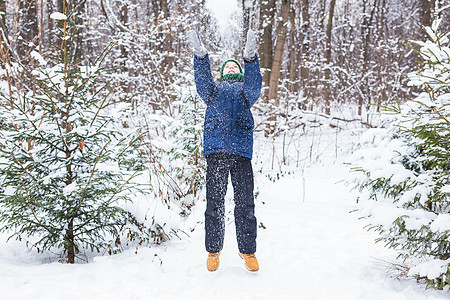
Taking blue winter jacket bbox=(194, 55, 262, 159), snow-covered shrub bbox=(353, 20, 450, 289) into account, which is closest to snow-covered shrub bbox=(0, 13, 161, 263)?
blue winter jacket bbox=(194, 55, 262, 159)

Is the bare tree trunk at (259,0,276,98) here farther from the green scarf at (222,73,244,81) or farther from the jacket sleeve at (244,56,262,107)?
the jacket sleeve at (244,56,262,107)

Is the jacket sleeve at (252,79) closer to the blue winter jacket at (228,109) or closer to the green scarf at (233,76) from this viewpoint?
the blue winter jacket at (228,109)

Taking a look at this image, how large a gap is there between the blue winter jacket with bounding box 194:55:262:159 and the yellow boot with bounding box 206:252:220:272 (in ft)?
2.89

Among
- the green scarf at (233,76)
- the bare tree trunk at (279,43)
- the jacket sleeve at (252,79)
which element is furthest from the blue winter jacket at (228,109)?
the bare tree trunk at (279,43)

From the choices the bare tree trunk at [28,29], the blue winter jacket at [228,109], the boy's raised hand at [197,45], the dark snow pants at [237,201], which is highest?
the bare tree trunk at [28,29]

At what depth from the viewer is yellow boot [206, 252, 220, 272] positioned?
2.69m

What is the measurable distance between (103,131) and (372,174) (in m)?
2.16

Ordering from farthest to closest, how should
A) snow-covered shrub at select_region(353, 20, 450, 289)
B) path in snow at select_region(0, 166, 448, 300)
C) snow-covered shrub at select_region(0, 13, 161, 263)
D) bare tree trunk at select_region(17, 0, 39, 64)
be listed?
bare tree trunk at select_region(17, 0, 39, 64)
snow-covered shrub at select_region(0, 13, 161, 263)
path in snow at select_region(0, 166, 448, 300)
snow-covered shrub at select_region(353, 20, 450, 289)

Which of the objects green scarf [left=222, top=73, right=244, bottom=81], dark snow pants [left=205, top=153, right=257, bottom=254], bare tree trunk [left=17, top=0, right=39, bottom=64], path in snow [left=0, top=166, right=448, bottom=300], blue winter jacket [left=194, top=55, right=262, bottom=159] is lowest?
path in snow [left=0, top=166, right=448, bottom=300]

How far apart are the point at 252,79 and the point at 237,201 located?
1.04 meters

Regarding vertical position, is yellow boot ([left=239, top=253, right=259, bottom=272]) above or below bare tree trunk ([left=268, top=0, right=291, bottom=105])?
below

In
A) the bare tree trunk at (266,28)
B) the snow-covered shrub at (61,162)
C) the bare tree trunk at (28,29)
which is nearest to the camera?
the snow-covered shrub at (61,162)

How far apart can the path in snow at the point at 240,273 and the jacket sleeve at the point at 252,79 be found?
1.51 meters

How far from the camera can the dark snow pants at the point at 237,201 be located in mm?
2680
